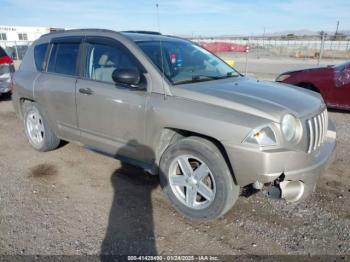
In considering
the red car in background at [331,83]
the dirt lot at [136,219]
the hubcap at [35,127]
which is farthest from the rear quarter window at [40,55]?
the red car in background at [331,83]

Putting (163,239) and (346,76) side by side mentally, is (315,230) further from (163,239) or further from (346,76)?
(346,76)

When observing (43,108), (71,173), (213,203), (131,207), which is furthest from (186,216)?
(43,108)

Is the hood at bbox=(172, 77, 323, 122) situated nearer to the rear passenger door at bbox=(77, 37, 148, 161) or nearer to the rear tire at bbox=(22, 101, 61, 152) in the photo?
the rear passenger door at bbox=(77, 37, 148, 161)

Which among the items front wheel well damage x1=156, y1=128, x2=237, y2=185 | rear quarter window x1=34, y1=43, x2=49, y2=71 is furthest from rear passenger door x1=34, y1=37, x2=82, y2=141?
front wheel well damage x1=156, y1=128, x2=237, y2=185

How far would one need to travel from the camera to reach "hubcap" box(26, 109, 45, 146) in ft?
17.4

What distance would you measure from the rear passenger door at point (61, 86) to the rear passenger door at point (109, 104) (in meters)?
0.19

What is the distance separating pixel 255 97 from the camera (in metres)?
3.35

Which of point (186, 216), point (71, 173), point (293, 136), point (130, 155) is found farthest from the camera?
point (71, 173)

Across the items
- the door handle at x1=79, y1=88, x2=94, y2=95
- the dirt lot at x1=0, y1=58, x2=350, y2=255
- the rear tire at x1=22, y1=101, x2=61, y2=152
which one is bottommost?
the dirt lot at x1=0, y1=58, x2=350, y2=255

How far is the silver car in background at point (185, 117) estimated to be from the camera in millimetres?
3023

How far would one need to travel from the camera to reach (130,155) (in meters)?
3.97

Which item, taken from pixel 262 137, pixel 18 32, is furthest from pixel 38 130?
pixel 18 32

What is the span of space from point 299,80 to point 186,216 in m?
5.84

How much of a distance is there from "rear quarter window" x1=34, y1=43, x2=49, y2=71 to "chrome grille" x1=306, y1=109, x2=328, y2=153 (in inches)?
152
